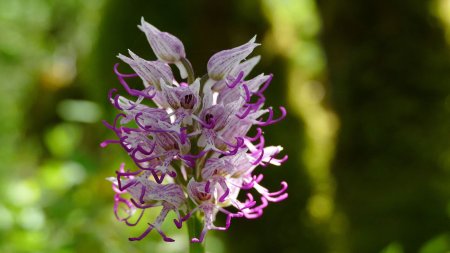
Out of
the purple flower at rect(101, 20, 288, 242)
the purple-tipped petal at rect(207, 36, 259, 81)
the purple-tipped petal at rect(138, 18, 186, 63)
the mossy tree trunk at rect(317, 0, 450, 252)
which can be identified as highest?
the purple-tipped petal at rect(138, 18, 186, 63)

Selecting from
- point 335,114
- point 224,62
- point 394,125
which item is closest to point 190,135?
point 224,62

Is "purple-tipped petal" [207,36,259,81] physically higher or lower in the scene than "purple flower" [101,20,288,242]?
higher

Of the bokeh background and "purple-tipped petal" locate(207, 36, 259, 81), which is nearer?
"purple-tipped petal" locate(207, 36, 259, 81)

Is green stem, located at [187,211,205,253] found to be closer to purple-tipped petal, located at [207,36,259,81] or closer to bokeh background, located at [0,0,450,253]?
purple-tipped petal, located at [207,36,259,81]

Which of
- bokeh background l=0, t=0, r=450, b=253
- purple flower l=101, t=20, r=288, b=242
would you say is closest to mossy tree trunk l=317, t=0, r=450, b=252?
bokeh background l=0, t=0, r=450, b=253

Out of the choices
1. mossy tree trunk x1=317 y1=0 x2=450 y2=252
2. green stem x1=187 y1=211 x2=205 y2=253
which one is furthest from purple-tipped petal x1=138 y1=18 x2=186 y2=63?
mossy tree trunk x1=317 y1=0 x2=450 y2=252

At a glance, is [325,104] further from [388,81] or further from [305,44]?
[305,44]

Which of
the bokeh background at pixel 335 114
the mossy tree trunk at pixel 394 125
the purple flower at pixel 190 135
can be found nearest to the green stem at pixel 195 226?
the purple flower at pixel 190 135

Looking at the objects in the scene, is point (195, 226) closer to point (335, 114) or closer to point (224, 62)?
point (224, 62)

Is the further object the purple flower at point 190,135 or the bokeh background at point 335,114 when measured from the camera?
the bokeh background at point 335,114

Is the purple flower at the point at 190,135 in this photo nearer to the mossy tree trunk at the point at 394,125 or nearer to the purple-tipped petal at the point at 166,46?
the purple-tipped petal at the point at 166,46
